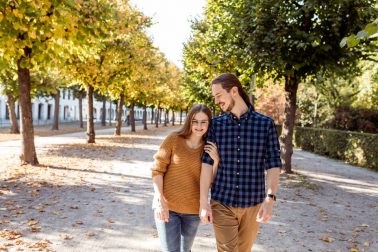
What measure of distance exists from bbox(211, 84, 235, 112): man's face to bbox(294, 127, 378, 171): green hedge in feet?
51.5

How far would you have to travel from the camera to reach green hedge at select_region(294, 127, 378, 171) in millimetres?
17484

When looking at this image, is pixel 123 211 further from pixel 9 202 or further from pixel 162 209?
pixel 162 209

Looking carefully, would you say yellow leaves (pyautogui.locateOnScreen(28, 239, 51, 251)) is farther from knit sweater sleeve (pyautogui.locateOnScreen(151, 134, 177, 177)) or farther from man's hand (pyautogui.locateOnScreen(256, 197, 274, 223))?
man's hand (pyautogui.locateOnScreen(256, 197, 274, 223))

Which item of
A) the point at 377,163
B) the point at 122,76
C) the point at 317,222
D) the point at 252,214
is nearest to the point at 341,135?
the point at 377,163

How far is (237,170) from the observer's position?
3123mm

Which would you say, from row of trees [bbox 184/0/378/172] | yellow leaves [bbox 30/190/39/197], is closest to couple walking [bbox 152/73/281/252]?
yellow leaves [bbox 30/190/39/197]

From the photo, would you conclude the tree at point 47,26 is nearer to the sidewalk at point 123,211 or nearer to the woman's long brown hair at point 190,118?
the sidewalk at point 123,211

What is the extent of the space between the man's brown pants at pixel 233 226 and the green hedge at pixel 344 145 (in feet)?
51.2

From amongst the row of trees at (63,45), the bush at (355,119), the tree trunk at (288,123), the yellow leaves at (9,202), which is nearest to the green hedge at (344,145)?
the bush at (355,119)

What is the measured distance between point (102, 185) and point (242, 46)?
6.22 m

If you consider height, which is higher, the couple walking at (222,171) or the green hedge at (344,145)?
the couple walking at (222,171)

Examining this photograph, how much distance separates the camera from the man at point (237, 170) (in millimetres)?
3098

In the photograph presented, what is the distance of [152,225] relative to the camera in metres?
6.56

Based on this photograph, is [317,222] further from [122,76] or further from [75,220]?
[122,76]
